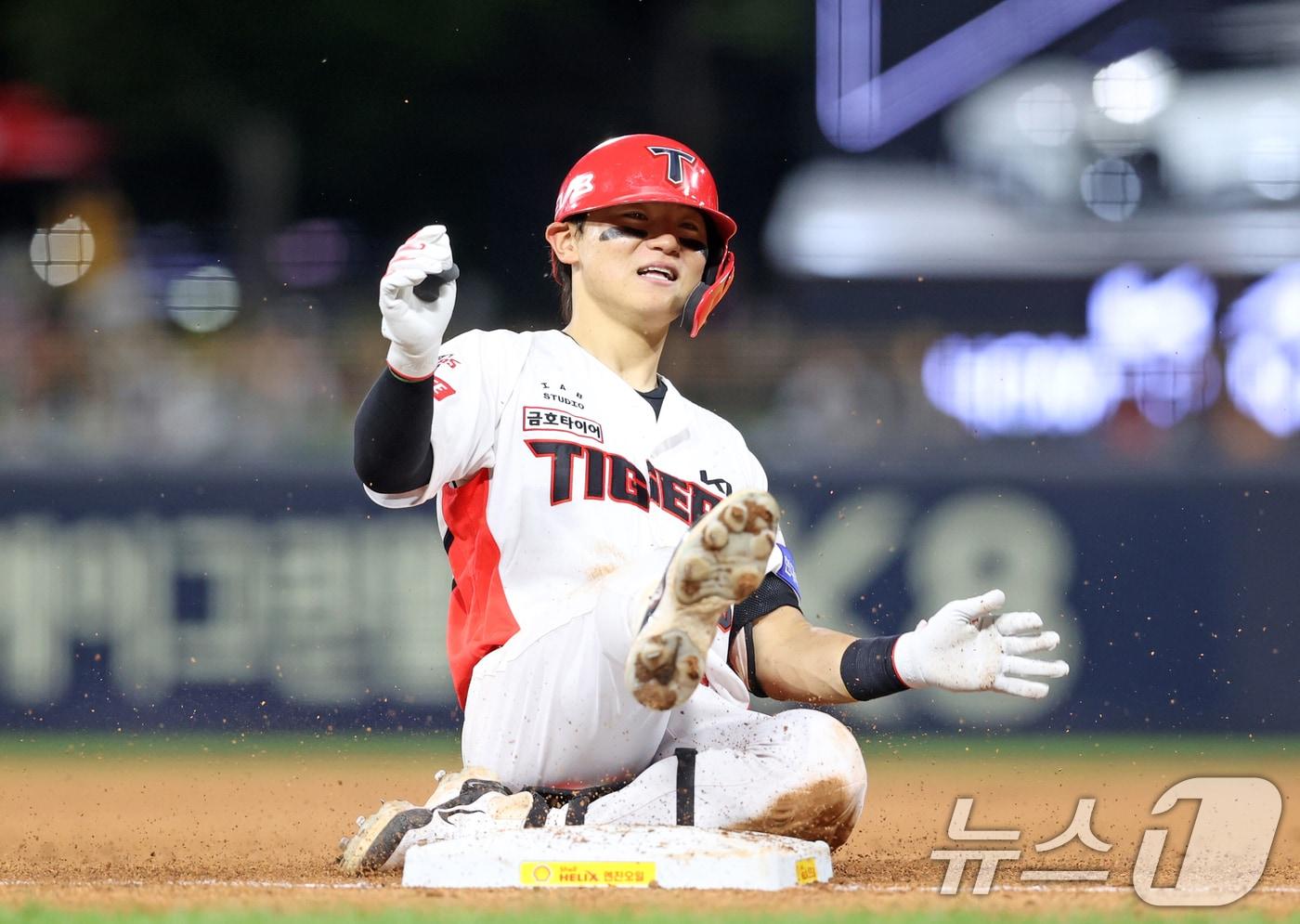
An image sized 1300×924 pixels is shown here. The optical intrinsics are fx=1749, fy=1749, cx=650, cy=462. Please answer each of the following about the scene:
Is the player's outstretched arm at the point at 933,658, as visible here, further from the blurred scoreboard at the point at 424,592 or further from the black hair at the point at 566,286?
the blurred scoreboard at the point at 424,592

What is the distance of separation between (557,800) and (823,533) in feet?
16.0

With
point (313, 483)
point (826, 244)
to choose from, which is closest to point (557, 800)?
point (313, 483)

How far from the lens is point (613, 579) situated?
3668mm

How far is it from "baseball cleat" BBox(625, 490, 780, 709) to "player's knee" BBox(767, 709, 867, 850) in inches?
24.8

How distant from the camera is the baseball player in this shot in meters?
3.66

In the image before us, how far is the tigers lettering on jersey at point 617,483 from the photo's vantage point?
162 inches

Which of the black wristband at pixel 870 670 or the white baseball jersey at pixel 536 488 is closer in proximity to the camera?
the black wristband at pixel 870 670

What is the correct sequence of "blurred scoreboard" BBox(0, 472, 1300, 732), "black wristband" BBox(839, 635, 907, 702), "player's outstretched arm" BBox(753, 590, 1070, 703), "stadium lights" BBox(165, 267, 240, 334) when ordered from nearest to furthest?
"player's outstretched arm" BBox(753, 590, 1070, 703)
"black wristband" BBox(839, 635, 907, 702)
"blurred scoreboard" BBox(0, 472, 1300, 732)
"stadium lights" BBox(165, 267, 240, 334)

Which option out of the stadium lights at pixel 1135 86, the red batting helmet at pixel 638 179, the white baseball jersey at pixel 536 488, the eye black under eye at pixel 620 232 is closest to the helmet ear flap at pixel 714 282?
the red batting helmet at pixel 638 179

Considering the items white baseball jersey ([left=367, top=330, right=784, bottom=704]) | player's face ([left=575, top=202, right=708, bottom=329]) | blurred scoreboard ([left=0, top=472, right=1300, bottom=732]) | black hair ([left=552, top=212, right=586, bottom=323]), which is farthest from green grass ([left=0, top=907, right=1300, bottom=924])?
blurred scoreboard ([left=0, top=472, right=1300, bottom=732])

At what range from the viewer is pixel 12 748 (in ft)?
27.9

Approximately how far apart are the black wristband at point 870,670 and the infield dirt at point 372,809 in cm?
43

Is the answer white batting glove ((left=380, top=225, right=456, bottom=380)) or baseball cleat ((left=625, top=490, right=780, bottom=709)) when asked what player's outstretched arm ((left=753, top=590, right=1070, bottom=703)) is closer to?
baseball cleat ((left=625, top=490, right=780, bottom=709))

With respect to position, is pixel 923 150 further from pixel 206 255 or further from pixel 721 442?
pixel 721 442
